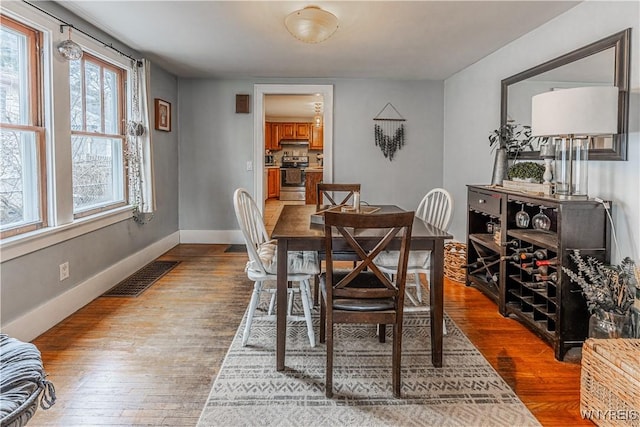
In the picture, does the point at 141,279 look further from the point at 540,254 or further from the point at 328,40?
the point at 540,254

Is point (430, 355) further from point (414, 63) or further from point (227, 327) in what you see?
point (414, 63)

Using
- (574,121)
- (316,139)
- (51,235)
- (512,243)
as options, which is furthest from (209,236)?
(316,139)

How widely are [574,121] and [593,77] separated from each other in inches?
23.4

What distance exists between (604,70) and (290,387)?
8.27 ft

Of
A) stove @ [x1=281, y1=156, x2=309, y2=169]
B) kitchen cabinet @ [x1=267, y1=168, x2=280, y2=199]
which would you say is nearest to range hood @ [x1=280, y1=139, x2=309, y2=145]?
stove @ [x1=281, y1=156, x2=309, y2=169]

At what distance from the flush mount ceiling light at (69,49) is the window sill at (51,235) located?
1151 millimetres

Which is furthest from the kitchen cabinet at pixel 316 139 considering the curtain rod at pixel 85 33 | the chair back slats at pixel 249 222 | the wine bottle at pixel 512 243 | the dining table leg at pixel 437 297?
the dining table leg at pixel 437 297

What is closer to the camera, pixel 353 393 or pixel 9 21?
pixel 353 393

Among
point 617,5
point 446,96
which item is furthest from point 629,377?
point 446,96

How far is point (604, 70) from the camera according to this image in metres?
2.61

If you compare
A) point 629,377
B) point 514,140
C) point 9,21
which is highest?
point 9,21

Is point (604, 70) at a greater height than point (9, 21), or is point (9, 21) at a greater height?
point (9, 21)

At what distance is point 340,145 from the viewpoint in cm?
572

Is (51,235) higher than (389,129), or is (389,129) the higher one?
(389,129)
